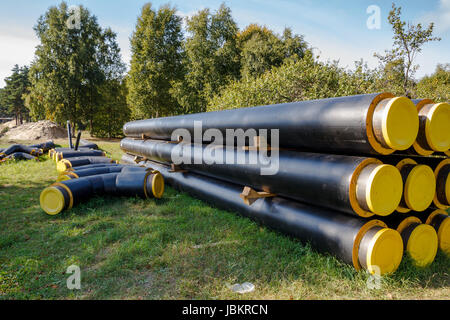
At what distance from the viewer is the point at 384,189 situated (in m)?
2.33

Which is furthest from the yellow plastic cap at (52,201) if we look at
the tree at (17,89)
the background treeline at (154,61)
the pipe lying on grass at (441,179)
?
the tree at (17,89)

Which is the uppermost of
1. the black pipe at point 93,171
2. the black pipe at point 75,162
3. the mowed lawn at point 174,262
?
the black pipe at point 75,162

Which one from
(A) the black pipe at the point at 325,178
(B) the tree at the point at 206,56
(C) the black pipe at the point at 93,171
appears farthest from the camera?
(B) the tree at the point at 206,56

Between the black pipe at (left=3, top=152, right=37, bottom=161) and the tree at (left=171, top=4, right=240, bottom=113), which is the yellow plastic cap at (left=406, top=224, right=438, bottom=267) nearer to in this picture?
the black pipe at (left=3, top=152, right=37, bottom=161)

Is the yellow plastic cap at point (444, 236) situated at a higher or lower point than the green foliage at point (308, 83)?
lower

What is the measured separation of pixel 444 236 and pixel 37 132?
28448 mm

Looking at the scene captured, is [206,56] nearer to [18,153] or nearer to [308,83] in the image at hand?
[308,83]

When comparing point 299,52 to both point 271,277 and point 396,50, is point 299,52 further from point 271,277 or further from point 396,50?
point 271,277

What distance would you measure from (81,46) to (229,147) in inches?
957

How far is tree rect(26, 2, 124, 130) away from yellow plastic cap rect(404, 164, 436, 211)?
1014 inches

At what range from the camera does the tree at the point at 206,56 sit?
21.6 m

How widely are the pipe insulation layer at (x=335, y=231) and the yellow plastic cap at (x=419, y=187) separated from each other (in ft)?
1.17

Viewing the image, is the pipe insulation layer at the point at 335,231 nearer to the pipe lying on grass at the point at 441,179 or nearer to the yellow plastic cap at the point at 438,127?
the pipe lying on grass at the point at 441,179

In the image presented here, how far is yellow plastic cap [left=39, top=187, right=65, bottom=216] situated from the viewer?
4.38 meters
